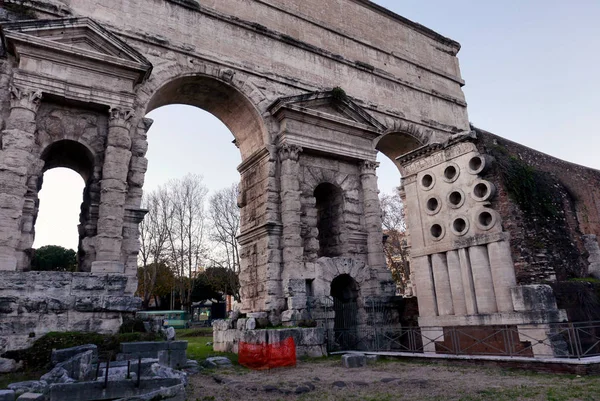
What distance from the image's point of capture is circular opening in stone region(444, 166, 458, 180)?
32.9 ft

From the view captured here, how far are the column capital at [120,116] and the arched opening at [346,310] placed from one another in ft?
23.1

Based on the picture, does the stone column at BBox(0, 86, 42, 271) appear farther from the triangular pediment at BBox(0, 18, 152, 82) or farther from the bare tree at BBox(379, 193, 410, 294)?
the bare tree at BBox(379, 193, 410, 294)

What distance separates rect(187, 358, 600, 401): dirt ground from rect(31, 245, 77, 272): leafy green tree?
64.1 ft

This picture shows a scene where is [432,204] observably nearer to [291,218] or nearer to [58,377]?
[291,218]

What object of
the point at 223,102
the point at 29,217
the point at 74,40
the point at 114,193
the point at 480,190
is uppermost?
the point at 223,102

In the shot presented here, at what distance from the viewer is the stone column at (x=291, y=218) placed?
446 inches

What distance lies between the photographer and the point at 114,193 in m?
9.53

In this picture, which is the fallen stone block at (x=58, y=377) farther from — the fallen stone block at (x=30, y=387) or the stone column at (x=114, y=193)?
the stone column at (x=114, y=193)

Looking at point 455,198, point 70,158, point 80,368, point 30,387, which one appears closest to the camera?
point 30,387

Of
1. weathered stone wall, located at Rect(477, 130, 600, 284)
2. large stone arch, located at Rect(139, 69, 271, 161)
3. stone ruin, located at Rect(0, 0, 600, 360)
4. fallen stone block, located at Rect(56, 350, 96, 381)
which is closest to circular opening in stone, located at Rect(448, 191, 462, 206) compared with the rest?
stone ruin, located at Rect(0, 0, 600, 360)

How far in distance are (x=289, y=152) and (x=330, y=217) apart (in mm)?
2771

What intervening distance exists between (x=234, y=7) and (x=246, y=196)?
600cm

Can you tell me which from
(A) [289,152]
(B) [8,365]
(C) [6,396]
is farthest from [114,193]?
(C) [6,396]

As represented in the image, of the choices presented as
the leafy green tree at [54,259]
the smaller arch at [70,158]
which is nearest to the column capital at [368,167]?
the smaller arch at [70,158]
